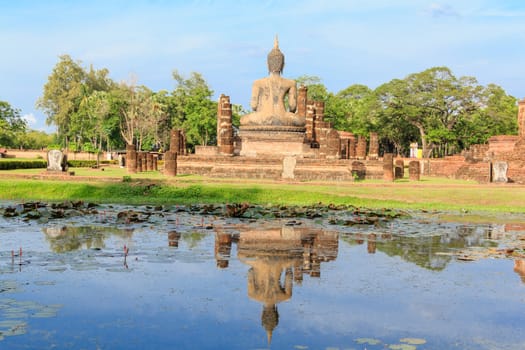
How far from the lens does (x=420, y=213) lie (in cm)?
1730

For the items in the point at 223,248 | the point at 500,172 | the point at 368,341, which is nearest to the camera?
the point at 368,341

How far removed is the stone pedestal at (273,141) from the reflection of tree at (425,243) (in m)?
19.0

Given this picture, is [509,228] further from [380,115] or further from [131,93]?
[131,93]

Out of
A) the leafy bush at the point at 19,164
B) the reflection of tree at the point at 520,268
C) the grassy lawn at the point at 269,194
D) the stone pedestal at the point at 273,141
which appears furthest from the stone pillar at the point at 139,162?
the reflection of tree at the point at 520,268

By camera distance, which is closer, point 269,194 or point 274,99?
point 269,194

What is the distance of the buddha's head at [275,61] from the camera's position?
3491cm

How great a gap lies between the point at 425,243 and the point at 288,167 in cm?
1460

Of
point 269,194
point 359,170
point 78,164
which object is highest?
point 359,170

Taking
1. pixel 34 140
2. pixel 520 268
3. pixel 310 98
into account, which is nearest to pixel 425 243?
pixel 520 268

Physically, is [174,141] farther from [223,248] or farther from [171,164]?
[223,248]

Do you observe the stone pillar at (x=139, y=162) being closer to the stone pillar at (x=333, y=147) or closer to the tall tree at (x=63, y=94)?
the stone pillar at (x=333, y=147)

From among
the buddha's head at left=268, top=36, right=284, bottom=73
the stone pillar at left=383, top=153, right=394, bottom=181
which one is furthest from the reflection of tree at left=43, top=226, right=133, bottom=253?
the buddha's head at left=268, top=36, right=284, bottom=73

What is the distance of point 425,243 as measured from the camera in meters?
11.8

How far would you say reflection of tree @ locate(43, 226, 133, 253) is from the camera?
422 inches
